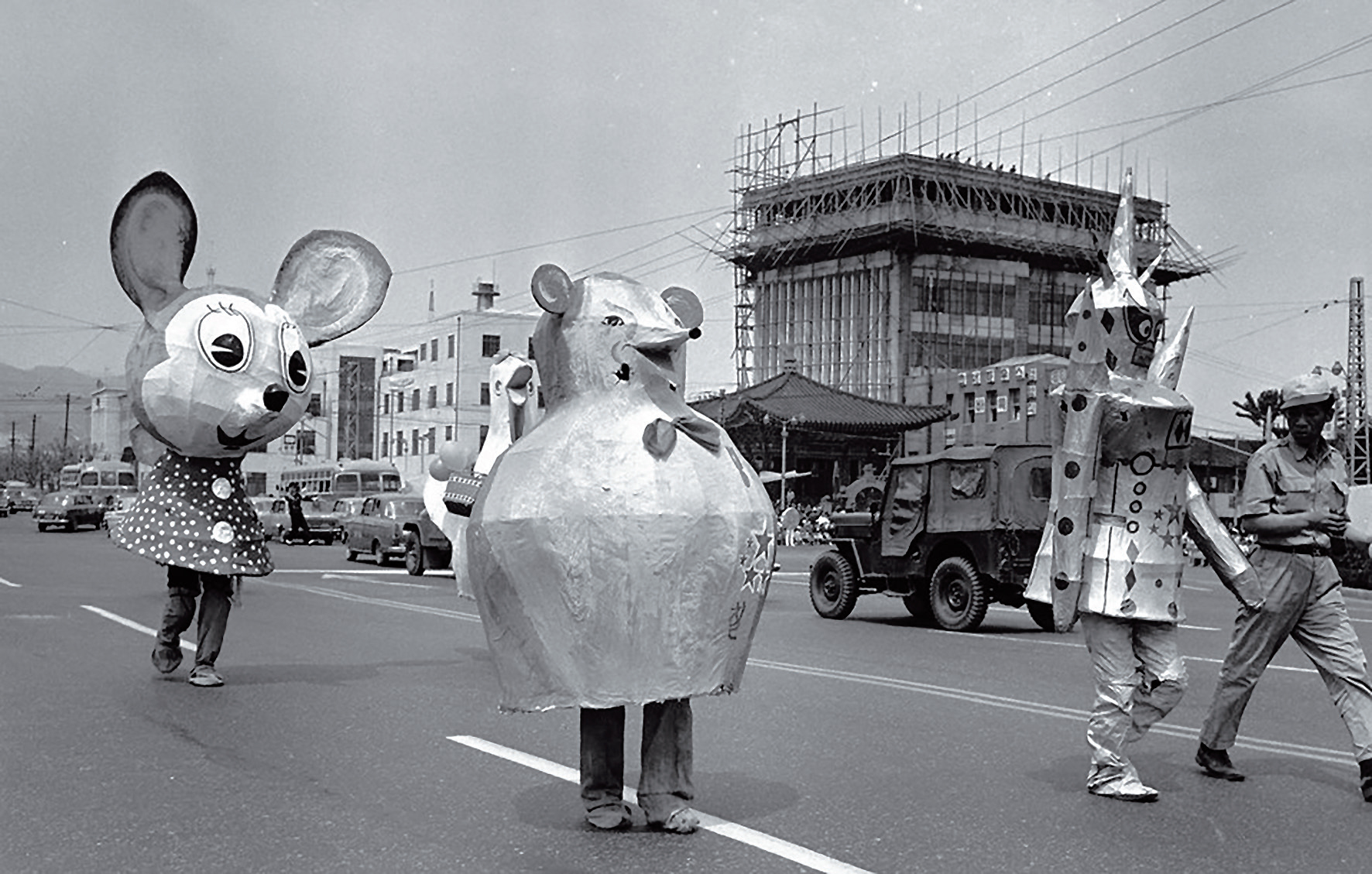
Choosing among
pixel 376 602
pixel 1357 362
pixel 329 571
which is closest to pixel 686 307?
pixel 376 602

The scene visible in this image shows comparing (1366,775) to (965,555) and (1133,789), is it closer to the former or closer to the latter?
(1133,789)

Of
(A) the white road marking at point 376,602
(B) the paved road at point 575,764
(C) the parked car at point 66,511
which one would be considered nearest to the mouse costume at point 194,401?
(B) the paved road at point 575,764

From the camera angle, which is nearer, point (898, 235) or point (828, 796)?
point (828, 796)

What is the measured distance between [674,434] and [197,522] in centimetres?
506

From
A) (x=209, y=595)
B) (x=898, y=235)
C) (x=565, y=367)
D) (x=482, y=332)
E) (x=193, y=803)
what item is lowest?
(x=193, y=803)

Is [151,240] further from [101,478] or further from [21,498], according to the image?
[21,498]

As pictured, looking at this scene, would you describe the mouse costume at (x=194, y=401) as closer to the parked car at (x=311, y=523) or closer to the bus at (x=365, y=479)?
the parked car at (x=311, y=523)

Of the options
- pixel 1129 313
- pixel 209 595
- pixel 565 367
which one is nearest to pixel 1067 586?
pixel 1129 313

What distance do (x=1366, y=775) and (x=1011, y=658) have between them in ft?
19.4

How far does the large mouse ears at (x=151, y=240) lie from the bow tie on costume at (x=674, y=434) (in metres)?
5.23

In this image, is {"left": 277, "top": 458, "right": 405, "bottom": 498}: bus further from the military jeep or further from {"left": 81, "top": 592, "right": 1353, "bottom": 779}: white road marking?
the military jeep

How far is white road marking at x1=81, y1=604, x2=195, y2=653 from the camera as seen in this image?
462 inches

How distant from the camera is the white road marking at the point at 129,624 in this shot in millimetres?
11743

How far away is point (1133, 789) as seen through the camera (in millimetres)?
6277
